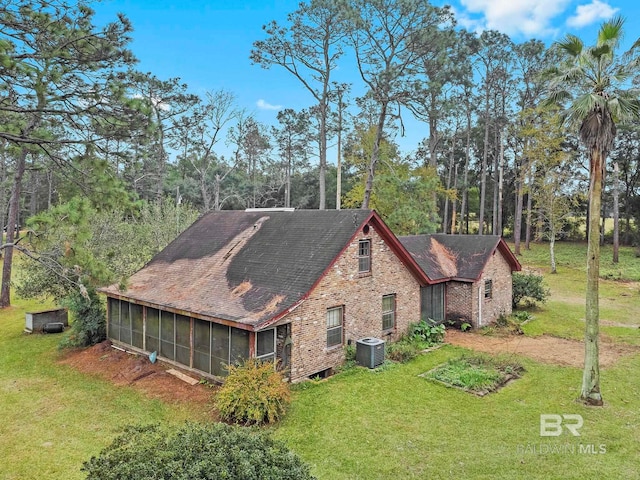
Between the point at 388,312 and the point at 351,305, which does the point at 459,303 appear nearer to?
the point at 388,312

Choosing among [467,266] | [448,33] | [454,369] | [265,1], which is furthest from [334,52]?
[454,369]

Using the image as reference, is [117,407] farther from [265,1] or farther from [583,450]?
[265,1]

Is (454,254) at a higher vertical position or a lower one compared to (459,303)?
higher

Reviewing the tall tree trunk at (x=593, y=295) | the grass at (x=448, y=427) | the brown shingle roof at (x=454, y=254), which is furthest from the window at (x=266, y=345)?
the brown shingle roof at (x=454, y=254)

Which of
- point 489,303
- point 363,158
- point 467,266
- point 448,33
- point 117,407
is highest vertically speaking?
point 448,33

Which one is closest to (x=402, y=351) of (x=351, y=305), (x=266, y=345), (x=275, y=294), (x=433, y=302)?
(x=351, y=305)

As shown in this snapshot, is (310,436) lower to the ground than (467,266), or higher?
lower

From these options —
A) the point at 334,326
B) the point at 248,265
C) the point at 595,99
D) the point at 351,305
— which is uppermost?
the point at 595,99
